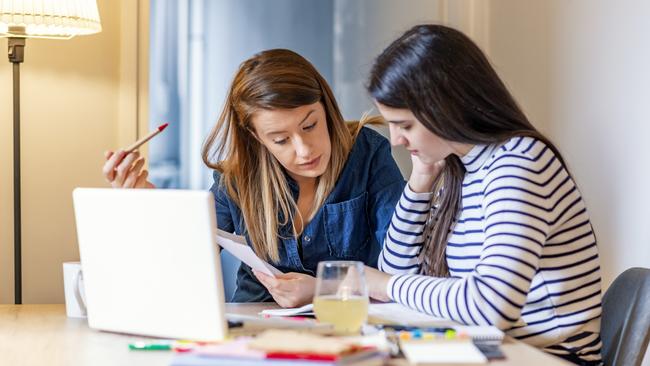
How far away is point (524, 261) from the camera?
1372 millimetres

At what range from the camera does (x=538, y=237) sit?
140 cm

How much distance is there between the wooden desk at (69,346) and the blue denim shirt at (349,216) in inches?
16.5

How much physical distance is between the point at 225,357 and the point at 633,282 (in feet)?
2.67

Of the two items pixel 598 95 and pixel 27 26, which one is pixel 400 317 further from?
→ pixel 27 26

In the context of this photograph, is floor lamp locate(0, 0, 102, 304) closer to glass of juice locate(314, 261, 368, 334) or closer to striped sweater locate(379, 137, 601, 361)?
striped sweater locate(379, 137, 601, 361)

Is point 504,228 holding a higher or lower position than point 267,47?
lower

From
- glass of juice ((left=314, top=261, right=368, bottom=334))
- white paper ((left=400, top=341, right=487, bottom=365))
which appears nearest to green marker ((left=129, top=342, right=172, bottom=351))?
glass of juice ((left=314, top=261, right=368, bottom=334))

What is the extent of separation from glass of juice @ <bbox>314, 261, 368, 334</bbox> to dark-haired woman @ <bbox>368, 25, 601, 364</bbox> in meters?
0.22

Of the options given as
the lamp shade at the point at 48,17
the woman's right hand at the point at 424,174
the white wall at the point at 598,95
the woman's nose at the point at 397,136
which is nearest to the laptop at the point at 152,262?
the woman's nose at the point at 397,136

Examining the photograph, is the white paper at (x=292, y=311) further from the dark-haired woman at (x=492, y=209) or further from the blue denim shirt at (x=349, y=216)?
the blue denim shirt at (x=349, y=216)

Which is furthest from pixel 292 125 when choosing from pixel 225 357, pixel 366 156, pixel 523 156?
pixel 225 357

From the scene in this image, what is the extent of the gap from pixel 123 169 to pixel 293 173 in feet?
1.28

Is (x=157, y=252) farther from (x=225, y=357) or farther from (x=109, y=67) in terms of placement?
(x=109, y=67)

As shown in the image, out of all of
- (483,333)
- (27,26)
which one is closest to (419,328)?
(483,333)
